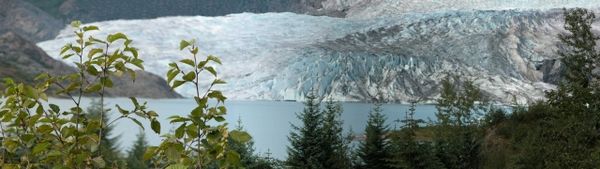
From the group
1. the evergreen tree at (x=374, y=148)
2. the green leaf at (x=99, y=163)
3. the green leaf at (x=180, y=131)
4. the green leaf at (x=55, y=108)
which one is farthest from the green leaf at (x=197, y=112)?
the evergreen tree at (x=374, y=148)

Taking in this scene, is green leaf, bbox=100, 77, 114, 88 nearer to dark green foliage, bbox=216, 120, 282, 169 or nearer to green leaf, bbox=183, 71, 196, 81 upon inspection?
green leaf, bbox=183, 71, 196, 81

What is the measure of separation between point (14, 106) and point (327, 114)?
15.9 metres

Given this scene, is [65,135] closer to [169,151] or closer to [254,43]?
[169,151]

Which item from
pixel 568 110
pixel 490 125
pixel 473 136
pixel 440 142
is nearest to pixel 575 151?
pixel 568 110

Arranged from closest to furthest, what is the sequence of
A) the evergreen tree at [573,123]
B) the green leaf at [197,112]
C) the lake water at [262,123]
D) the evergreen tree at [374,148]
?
the green leaf at [197,112] < the evergreen tree at [573,123] < the evergreen tree at [374,148] < the lake water at [262,123]

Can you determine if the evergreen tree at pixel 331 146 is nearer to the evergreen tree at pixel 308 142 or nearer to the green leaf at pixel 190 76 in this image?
the evergreen tree at pixel 308 142

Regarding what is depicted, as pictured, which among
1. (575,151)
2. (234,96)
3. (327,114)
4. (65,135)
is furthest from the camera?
(234,96)

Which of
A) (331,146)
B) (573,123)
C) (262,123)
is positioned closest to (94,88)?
(573,123)

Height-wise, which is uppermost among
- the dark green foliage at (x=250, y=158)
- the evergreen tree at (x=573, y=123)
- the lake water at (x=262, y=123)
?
the evergreen tree at (x=573, y=123)

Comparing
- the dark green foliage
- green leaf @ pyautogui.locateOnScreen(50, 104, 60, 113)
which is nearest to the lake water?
green leaf @ pyautogui.locateOnScreen(50, 104, 60, 113)

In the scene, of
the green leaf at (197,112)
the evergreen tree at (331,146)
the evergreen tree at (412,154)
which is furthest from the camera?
the evergreen tree at (331,146)

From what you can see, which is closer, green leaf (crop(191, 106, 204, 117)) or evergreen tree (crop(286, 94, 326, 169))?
green leaf (crop(191, 106, 204, 117))

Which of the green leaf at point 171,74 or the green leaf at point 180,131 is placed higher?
the green leaf at point 171,74

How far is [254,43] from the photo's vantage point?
19825 centimetres
